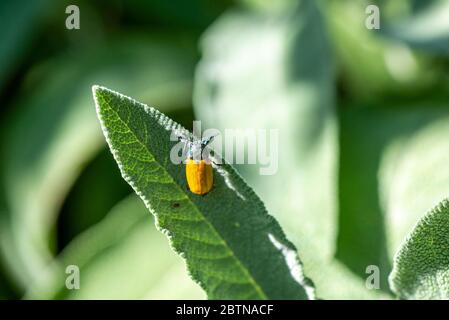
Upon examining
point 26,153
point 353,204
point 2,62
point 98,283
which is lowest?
point 98,283

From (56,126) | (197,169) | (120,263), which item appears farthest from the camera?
(56,126)

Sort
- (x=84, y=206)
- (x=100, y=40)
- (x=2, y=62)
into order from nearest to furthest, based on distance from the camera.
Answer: (x=84, y=206) → (x=2, y=62) → (x=100, y=40)

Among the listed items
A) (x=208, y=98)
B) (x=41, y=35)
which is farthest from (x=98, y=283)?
(x=41, y=35)

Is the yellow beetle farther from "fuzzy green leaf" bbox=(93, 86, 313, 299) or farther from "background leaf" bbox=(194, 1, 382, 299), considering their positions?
"background leaf" bbox=(194, 1, 382, 299)

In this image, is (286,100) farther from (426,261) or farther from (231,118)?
(426,261)

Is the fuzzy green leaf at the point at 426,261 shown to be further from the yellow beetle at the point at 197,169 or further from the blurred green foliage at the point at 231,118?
the yellow beetle at the point at 197,169

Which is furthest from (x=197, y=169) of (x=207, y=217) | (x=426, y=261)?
(x=426, y=261)

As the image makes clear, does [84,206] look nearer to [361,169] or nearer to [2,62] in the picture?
[2,62]

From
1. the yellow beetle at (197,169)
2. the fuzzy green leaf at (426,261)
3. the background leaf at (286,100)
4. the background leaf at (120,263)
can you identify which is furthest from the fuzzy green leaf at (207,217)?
the background leaf at (120,263)
